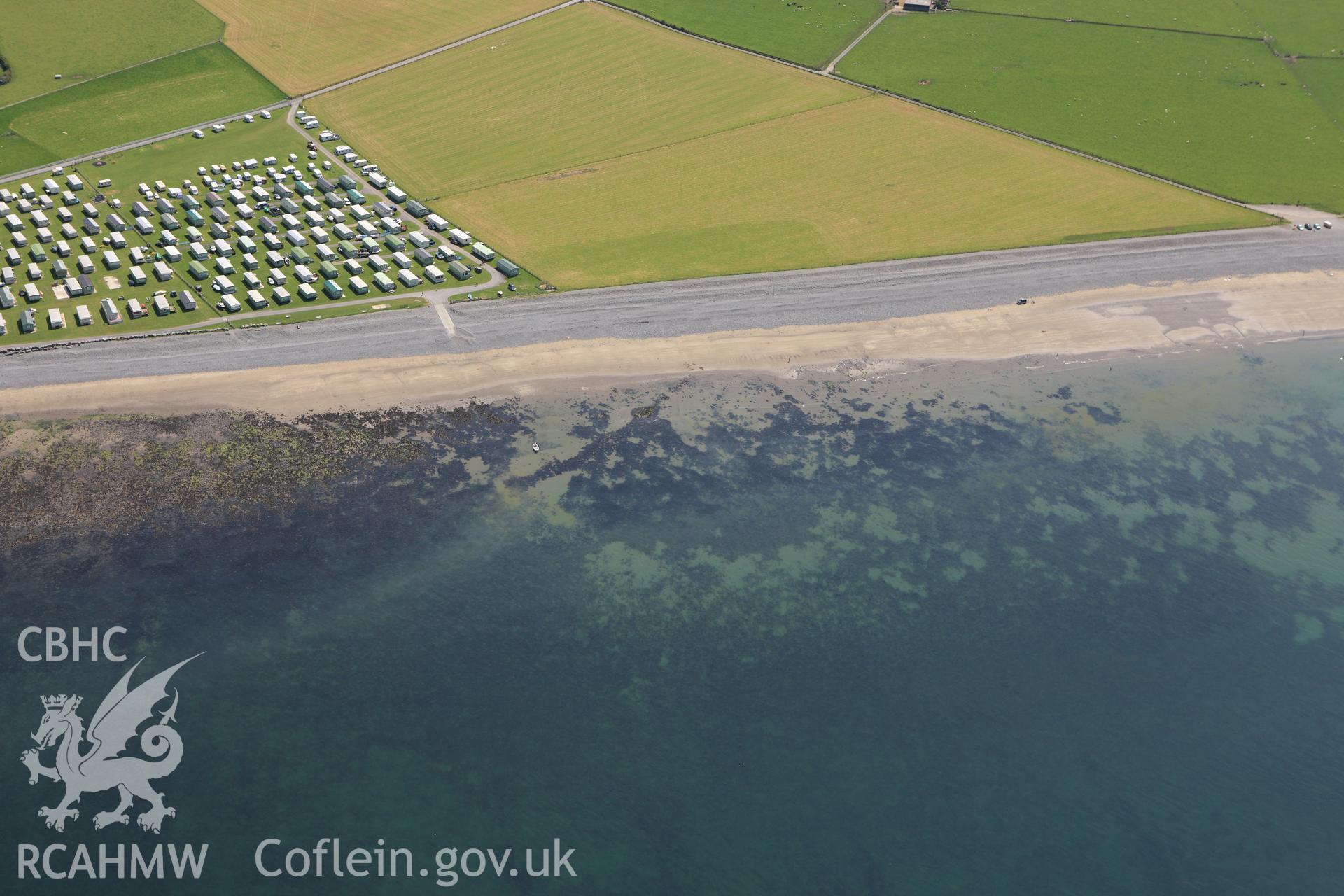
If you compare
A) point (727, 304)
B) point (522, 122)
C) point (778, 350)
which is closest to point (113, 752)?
point (778, 350)

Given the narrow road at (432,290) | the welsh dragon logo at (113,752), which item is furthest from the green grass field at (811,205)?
the welsh dragon logo at (113,752)

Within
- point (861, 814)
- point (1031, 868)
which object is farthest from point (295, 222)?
point (1031, 868)

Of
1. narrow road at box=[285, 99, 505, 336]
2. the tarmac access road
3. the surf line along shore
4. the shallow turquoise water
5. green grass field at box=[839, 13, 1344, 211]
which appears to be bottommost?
the shallow turquoise water

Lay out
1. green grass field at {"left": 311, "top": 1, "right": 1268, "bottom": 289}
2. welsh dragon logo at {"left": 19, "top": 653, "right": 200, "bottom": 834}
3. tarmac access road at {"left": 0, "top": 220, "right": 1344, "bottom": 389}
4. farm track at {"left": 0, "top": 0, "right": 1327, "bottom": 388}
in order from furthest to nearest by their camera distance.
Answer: green grass field at {"left": 311, "top": 1, "right": 1268, "bottom": 289}
farm track at {"left": 0, "top": 0, "right": 1327, "bottom": 388}
tarmac access road at {"left": 0, "top": 220, "right": 1344, "bottom": 389}
welsh dragon logo at {"left": 19, "top": 653, "right": 200, "bottom": 834}

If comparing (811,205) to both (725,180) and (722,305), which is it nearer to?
(725,180)

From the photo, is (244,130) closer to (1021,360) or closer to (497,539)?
(497,539)

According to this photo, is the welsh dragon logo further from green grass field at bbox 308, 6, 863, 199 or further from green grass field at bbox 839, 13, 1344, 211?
green grass field at bbox 839, 13, 1344, 211

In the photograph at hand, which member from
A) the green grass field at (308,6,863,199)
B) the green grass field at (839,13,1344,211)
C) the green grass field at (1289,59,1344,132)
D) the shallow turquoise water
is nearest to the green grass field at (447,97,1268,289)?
the green grass field at (308,6,863,199)
